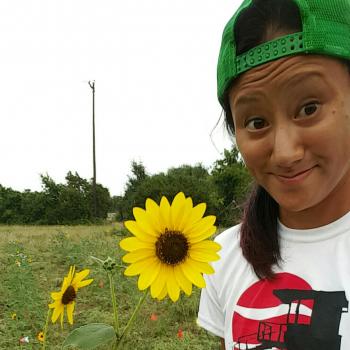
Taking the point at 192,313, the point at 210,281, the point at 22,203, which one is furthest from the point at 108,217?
the point at 210,281

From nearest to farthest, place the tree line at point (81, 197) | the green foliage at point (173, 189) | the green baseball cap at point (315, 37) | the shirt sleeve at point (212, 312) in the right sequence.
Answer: the green baseball cap at point (315, 37) < the shirt sleeve at point (212, 312) < the green foliage at point (173, 189) < the tree line at point (81, 197)

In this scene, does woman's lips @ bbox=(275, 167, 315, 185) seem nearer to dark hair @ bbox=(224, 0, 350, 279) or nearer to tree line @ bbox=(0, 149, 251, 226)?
dark hair @ bbox=(224, 0, 350, 279)

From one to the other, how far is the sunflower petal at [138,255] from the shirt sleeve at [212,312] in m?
0.33

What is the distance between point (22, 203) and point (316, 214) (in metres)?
19.1

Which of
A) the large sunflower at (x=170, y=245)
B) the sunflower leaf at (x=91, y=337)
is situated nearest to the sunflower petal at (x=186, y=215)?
the large sunflower at (x=170, y=245)

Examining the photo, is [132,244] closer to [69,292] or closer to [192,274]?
[192,274]

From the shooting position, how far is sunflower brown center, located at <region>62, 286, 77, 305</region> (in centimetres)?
67

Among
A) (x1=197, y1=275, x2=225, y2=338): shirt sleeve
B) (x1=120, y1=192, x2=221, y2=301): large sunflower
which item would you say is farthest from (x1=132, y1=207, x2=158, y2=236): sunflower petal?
(x1=197, y1=275, x2=225, y2=338): shirt sleeve

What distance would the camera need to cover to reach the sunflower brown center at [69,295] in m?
0.67

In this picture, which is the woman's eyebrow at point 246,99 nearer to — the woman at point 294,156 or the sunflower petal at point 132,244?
the woman at point 294,156

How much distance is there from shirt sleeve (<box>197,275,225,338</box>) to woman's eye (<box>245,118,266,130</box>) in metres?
0.31

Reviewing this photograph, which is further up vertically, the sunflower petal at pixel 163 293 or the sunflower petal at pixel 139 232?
the sunflower petal at pixel 139 232

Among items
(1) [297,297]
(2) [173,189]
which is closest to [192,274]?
(1) [297,297]

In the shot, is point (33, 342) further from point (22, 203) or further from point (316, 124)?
point (22, 203)
